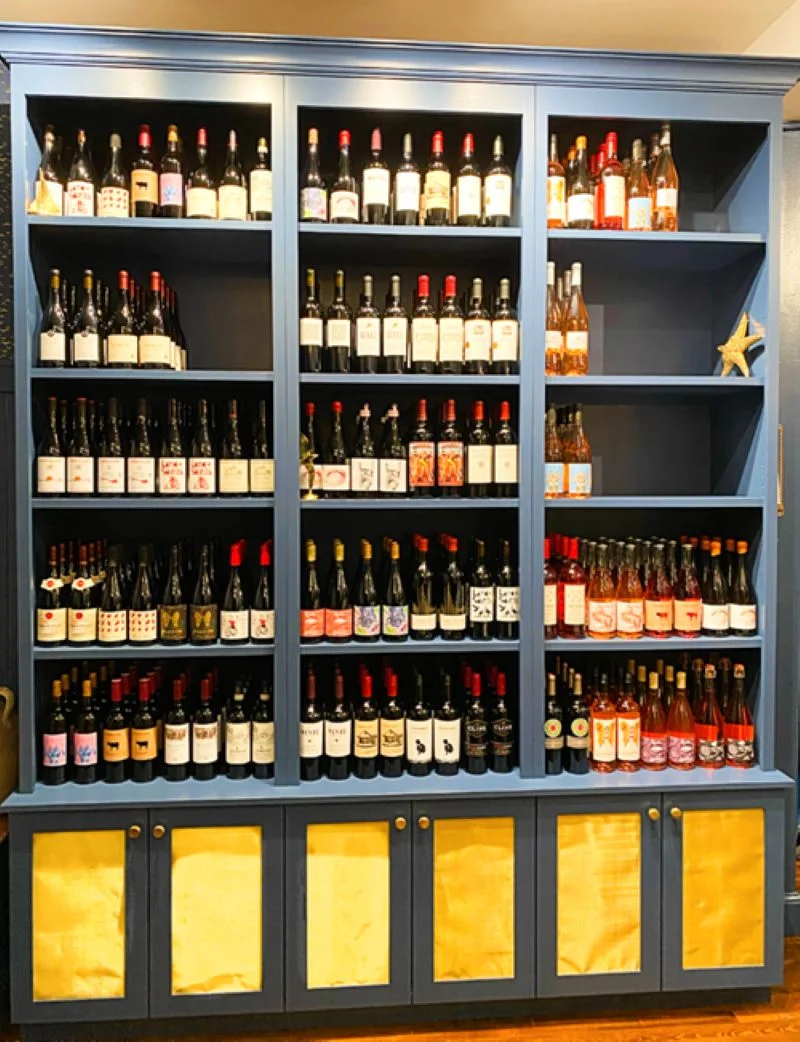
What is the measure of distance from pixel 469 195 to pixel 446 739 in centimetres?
151

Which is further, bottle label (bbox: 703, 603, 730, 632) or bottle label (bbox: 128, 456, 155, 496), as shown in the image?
bottle label (bbox: 703, 603, 730, 632)

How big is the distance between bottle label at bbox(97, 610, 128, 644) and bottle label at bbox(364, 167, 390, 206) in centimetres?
132

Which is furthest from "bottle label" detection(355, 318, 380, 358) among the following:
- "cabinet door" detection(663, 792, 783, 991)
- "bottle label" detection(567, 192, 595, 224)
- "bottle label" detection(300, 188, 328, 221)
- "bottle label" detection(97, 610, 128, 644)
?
"cabinet door" detection(663, 792, 783, 991)

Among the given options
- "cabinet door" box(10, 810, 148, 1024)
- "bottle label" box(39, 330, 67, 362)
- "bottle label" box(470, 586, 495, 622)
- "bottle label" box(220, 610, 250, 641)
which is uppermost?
"bottle label" box(39, 330, 67, 362)

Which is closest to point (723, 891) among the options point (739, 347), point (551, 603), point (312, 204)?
point (551, 603)

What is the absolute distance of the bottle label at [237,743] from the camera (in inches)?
82.5

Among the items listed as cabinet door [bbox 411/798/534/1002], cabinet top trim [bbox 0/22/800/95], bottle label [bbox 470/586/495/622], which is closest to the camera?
cabinet top trim [bbox 0/22/800/95]

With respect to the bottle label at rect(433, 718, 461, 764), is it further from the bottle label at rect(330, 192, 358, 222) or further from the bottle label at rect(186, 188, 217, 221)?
the bottle label at rect(186, 188, 217, 221)

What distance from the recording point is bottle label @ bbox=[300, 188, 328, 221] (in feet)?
6.79

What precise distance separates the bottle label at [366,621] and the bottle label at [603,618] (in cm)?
62

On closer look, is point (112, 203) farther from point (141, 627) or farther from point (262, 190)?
point (141, 627)

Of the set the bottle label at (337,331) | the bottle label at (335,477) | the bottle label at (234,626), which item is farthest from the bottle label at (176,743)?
the bottle label at (337,331)

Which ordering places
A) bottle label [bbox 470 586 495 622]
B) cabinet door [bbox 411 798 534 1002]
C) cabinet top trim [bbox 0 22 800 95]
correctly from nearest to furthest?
cabinet top trim [bbox 0 22 800 95] < cabinet door [bbox 411 798 534 1002] < bottle label [bbox 470 586 495 622]

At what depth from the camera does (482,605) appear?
2.14 metres
